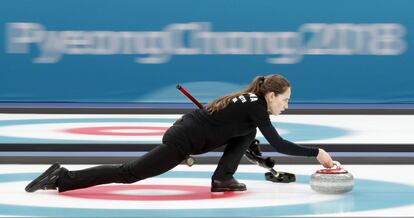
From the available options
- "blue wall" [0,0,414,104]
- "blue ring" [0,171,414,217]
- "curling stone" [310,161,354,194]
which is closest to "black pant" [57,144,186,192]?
"blue ring" [0,171,414,217]

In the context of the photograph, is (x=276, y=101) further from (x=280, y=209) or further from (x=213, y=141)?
(x=280, y=209)

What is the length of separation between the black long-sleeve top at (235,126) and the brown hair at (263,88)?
31 mm

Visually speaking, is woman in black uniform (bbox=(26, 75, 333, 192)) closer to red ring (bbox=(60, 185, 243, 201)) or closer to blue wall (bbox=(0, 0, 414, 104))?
red ring (bbox=(60, 185, 243, 201))

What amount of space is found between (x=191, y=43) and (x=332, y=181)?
6.29 metres

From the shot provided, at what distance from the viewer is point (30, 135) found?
8609 millimetres

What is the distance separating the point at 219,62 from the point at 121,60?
1.10 metres

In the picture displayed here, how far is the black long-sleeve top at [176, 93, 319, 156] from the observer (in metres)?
5.33

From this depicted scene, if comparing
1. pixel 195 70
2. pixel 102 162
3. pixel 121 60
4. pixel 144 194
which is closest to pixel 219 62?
pixel 195 70

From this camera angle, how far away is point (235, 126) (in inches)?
212

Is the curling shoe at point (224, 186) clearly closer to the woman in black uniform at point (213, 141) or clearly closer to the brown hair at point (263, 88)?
the woman in black uniform at point (213, 141)

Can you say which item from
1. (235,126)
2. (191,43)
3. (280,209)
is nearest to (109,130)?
(191,43)

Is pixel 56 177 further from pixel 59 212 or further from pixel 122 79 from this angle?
pixel 122 79

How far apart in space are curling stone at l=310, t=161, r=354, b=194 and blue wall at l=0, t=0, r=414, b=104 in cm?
609

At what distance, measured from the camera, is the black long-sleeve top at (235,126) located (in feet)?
17.5
